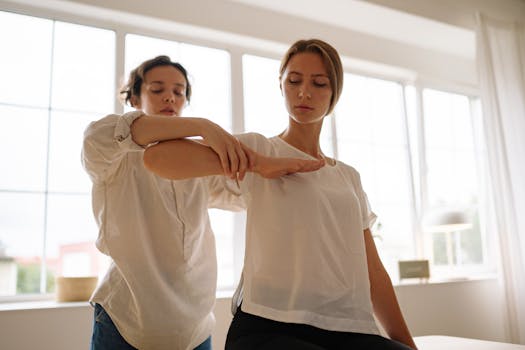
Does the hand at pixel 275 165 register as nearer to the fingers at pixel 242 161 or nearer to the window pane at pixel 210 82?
the fingers at pixel 242 161

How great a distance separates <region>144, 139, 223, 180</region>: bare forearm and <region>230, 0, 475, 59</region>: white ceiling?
258 cm

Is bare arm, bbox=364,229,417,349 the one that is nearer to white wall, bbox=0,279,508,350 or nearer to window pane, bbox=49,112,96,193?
white wall, bbox=0,279,508,350

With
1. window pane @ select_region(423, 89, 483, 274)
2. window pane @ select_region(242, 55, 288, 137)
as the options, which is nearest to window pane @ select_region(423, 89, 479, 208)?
window pane @ select_region(423, 89, 483, 274)

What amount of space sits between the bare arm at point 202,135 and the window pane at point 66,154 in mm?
1920

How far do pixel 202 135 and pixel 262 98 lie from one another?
2.58m

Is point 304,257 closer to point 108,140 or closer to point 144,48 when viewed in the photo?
point 108,140

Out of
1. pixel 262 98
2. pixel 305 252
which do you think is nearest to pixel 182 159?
pixel 305 252

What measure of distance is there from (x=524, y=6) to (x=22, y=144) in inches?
163

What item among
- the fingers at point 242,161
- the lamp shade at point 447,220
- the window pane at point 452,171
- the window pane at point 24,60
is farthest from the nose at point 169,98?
the window pane at point 452,171

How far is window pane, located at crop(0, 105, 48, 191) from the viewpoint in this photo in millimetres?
2693

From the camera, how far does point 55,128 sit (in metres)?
2.83

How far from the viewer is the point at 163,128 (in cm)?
105

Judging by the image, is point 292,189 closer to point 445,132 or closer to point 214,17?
point 214,17

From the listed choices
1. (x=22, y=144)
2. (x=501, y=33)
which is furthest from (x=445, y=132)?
(x=22, y=144)
